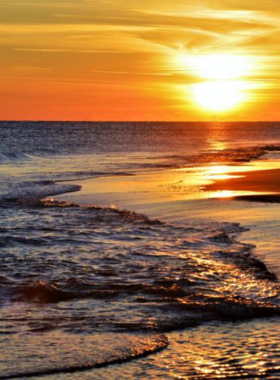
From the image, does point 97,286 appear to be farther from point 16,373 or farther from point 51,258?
point 16,373

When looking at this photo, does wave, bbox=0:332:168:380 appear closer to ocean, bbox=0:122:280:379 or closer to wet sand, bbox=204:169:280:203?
ocean, bbox=0:122:280:379

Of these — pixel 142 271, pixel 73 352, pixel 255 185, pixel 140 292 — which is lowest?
pixel 73 352

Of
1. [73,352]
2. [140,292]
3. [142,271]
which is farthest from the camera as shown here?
[142,271]

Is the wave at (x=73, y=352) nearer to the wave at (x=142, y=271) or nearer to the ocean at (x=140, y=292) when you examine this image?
the ocean at (x=140, y=292)

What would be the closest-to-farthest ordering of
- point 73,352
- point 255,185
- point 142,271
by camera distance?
point 73,352 → point 142,271 → point 255,185

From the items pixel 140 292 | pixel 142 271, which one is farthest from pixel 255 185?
pixel 140 292

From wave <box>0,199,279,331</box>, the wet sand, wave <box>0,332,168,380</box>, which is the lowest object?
wave <box>0,332,168,380</box>

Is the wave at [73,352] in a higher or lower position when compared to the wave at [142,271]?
lower

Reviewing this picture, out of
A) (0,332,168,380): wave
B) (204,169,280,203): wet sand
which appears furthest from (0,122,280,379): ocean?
(204,169,280,203): wet sand

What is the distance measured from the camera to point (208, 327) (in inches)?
343

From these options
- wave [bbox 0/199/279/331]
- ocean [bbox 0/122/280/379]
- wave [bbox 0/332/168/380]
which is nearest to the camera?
wave [bbox 0/332/168/380]

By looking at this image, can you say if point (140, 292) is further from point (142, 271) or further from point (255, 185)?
point (255, 185)

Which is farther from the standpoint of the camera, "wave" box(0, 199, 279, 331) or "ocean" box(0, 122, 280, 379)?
"wave" box(0, 199, 279, 331)

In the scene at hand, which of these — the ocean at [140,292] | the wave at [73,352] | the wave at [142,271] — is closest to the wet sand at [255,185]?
the ocean at [140,292]
